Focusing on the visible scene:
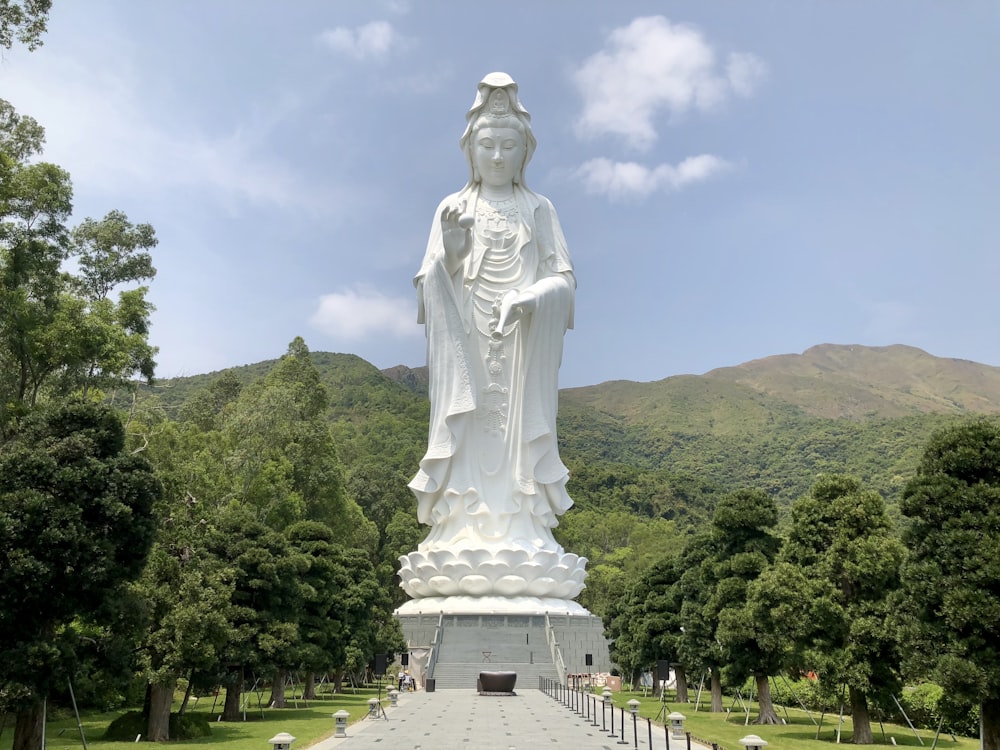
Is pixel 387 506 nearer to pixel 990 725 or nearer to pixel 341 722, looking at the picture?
pixel 341 722

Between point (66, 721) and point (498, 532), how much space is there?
10.2 m

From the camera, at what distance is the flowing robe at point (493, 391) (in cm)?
2230

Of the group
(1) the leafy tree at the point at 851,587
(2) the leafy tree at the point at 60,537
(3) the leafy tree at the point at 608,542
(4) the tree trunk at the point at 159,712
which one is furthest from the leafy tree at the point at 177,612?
(3) the leafy tree at the point at 608,542

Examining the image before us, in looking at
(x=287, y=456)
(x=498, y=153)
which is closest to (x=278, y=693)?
(x=287, y=456)

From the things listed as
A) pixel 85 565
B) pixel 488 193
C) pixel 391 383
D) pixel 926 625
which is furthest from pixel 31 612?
pixel 391 383

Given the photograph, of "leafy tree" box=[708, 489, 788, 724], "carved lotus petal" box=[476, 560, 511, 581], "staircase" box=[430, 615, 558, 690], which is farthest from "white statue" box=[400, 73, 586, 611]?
"leafy tree" box=[708, 489, 788, 724]

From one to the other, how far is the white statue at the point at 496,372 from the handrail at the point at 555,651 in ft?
4.93

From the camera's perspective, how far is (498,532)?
22.0 meters

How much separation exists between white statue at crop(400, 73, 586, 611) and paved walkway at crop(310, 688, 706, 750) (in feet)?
21.3

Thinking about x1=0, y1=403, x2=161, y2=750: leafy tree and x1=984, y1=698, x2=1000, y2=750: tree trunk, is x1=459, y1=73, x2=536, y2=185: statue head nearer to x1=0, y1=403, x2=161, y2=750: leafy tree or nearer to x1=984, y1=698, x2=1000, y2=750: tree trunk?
x1=0, y1=403, x2=161, y2=750: leafy tree

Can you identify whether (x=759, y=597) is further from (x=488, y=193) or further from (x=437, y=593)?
(x=488, y=193)

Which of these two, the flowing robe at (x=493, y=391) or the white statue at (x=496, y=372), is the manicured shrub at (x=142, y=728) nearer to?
the white statue at (x=496, y=372)

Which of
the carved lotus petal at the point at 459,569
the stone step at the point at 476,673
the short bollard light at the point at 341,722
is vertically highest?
the carved lotus petal at the point at 459,569

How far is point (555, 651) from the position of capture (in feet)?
61.4
